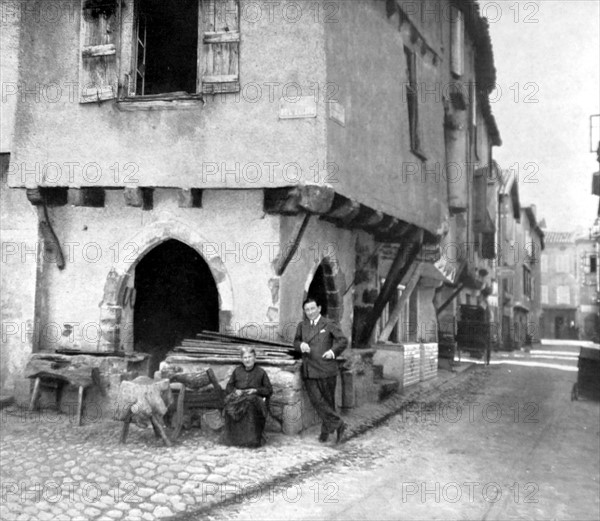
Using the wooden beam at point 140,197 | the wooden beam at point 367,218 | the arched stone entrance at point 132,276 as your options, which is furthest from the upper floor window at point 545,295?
the wooden beam at point 140,197

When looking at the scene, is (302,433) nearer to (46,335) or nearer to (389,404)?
(389,404)

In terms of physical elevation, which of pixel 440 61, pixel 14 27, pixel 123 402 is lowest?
pixel 123 402

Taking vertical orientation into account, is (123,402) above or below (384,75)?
below

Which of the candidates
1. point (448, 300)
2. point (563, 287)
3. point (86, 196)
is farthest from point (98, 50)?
point (563, 287)

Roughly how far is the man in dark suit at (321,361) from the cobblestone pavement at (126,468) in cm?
32

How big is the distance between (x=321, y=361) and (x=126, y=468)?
261 centimetres

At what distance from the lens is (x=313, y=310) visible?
823cm

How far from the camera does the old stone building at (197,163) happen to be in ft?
29.1

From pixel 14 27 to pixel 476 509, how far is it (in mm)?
9289

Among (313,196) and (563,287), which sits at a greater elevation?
(563,287)

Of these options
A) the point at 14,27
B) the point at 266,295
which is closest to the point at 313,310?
the point at 266,295

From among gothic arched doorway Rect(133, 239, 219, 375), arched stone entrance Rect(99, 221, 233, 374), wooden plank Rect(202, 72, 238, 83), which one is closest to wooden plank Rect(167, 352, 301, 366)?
arched stone entrance Rect(99, 221, 233, 374)

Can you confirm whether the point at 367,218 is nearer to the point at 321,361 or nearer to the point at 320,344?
the point at 320,344

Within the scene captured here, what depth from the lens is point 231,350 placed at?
849 cm
